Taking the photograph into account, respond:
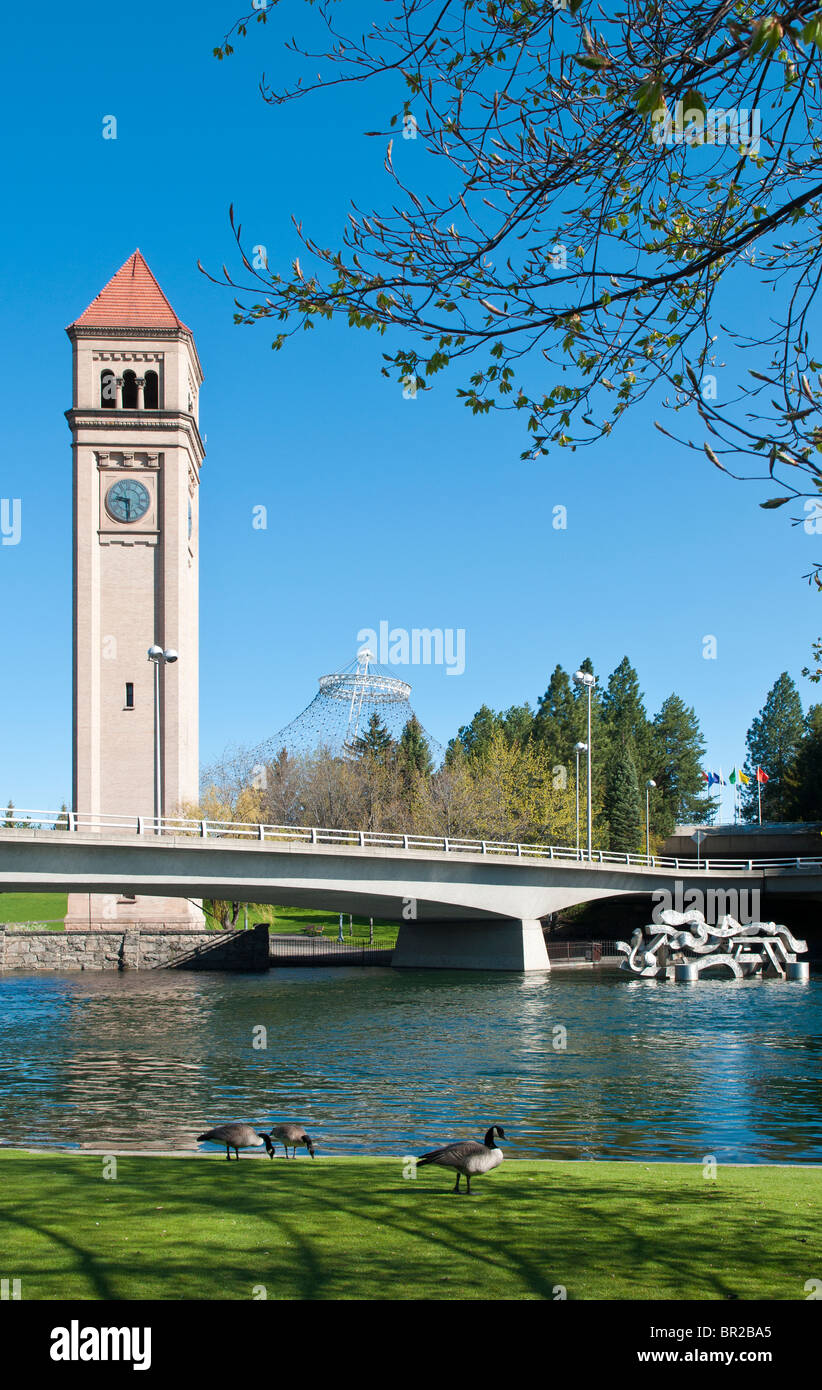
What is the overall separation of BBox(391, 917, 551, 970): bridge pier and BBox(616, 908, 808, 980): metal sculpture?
14.2 feet

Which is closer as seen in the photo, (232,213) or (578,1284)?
(578,1284)

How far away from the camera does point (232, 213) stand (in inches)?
326

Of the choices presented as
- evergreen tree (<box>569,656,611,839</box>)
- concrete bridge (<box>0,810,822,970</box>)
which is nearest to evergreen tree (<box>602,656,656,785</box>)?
evergreen tree (<box>569,656,611,839</box>)

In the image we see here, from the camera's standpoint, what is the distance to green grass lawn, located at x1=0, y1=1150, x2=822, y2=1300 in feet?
23.5

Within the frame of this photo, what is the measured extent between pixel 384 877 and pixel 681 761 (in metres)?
75.4

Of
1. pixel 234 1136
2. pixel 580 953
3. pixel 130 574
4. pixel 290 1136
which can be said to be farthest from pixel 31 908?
pixel 234 1136

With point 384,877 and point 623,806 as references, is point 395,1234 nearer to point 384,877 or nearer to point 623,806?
point 384,877

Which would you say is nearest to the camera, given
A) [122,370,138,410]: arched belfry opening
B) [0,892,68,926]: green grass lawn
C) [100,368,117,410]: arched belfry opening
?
[100,368,117,410]: arched belfry opening

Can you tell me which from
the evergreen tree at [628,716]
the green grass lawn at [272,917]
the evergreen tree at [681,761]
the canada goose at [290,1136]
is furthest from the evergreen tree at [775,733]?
the canada goose at [290,1136]

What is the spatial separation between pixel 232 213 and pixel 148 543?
57.7m

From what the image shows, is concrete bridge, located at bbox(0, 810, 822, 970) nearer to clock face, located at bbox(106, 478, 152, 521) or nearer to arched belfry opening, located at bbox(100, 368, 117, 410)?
clock face, located at bbox(106, 478, 152, 521)
